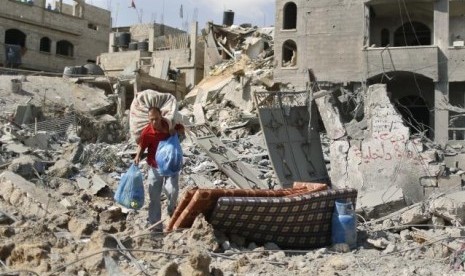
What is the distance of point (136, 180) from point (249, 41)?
77.5 feet

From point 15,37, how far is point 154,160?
101ft

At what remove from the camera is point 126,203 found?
6.09m

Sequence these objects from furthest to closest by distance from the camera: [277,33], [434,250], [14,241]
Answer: [277,33]
[434,250]
[14,241]

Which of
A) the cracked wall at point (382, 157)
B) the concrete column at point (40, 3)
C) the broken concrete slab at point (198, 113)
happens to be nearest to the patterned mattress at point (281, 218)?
the cracked wall at point (382, 157)

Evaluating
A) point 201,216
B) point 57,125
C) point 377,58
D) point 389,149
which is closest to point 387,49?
point 377,58

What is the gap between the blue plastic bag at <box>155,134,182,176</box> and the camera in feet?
19.7

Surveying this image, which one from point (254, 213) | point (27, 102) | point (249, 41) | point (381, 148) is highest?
point (249, 41)

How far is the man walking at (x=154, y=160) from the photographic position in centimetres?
614

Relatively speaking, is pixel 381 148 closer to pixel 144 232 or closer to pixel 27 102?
pixel 144 232

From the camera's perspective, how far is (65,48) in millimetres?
36562

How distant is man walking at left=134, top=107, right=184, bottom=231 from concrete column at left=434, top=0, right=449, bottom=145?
15.6 metres

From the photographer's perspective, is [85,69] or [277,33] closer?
[277,33]

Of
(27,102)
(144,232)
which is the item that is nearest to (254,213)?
(144,232)

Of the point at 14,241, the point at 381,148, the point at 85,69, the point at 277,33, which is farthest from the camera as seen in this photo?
the point at 85,69
